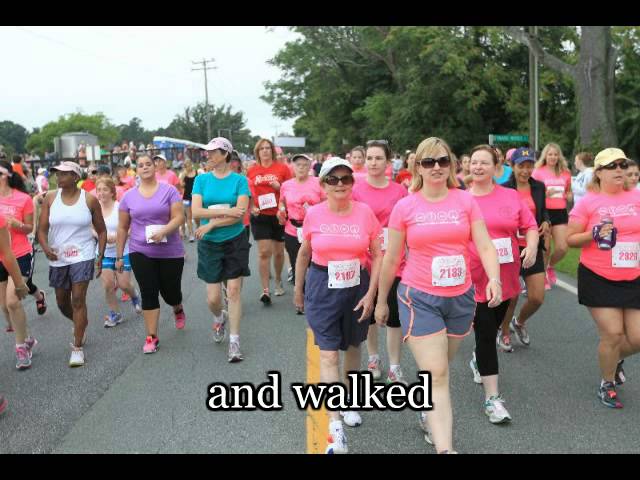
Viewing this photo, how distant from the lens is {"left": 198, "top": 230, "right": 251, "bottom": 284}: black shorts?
21.2ft

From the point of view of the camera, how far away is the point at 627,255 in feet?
15.9

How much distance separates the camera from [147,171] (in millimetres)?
6555

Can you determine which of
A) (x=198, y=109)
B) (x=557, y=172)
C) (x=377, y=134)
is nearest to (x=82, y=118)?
(x=198, y=109)

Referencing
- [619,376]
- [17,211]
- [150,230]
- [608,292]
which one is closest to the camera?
[608,292]

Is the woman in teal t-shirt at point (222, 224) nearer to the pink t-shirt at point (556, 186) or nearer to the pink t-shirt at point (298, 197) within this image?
the pink t-shirt at point (298, 197)

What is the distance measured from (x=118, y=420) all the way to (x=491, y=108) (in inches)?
1252

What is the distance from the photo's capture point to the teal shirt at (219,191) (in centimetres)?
635

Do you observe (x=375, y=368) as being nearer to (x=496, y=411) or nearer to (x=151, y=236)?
(x=496, y=411)

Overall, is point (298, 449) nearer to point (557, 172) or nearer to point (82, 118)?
point (557, 172)

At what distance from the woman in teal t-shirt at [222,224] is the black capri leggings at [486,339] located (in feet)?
7.74

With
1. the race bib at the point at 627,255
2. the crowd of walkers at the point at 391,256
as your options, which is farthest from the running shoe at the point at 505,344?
the race bib at the point at 627,255

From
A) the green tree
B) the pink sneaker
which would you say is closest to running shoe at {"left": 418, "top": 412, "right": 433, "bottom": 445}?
the pink sneaker

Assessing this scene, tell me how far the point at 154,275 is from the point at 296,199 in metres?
2.39

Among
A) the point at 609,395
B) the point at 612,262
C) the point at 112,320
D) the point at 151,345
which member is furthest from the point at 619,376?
the point at 112,320
